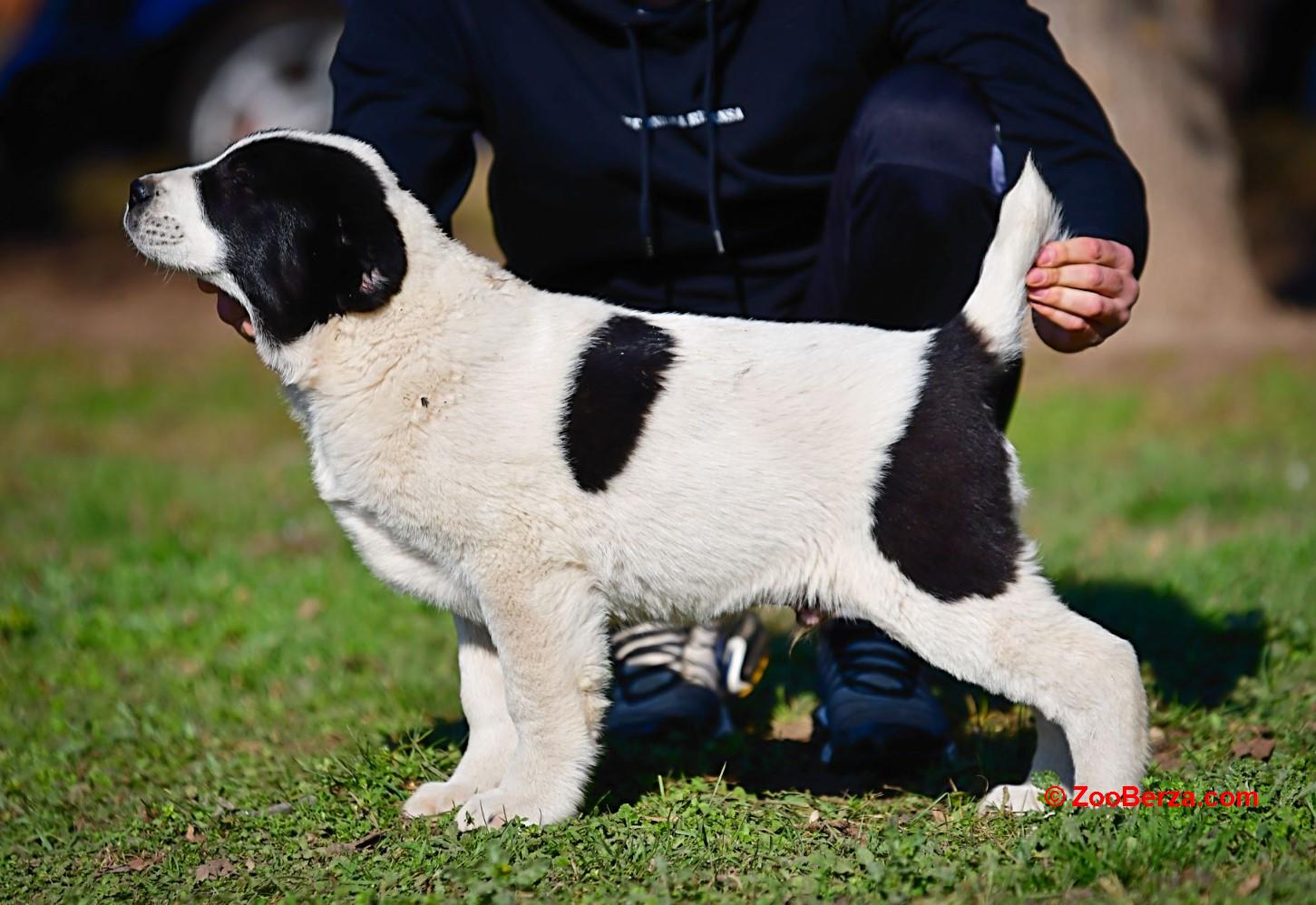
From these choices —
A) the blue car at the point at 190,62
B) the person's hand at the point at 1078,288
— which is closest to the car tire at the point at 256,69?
the blue car at the point at 190,62

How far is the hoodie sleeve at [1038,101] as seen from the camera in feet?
10.4

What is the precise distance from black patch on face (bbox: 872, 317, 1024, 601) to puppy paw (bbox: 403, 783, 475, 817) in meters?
1.03

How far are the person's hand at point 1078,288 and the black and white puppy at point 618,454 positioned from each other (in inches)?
3.7

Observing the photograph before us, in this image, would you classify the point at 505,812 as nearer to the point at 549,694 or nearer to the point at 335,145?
the point at 549,694

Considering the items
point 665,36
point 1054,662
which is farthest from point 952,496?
point 665,36

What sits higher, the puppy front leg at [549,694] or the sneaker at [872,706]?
the puppy front leg at [549,694]

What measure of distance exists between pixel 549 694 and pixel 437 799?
0.41 m

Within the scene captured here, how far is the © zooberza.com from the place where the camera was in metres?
2.76

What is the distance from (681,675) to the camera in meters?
3.73

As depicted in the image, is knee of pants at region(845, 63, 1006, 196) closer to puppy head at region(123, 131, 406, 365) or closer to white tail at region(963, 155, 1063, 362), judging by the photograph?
white tail at region(963, 155, 1063, 362)

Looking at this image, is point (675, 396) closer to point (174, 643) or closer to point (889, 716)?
point (889, 716)

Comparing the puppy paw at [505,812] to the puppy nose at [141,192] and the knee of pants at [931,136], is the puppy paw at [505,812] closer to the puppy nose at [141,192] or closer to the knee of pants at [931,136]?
the puppy nose at [141,192]

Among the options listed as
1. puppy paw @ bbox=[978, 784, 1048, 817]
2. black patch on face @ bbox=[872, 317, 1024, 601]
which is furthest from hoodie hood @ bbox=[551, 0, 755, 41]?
puppy paw @ bbox=[978, 784, 1048, 817]

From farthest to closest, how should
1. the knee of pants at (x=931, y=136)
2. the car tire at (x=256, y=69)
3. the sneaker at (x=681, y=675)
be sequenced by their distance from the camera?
the car tire at (x=256, y=69) < the sneaker at (x=681, y=675) < the knee of pants at (x=931, y=136)
